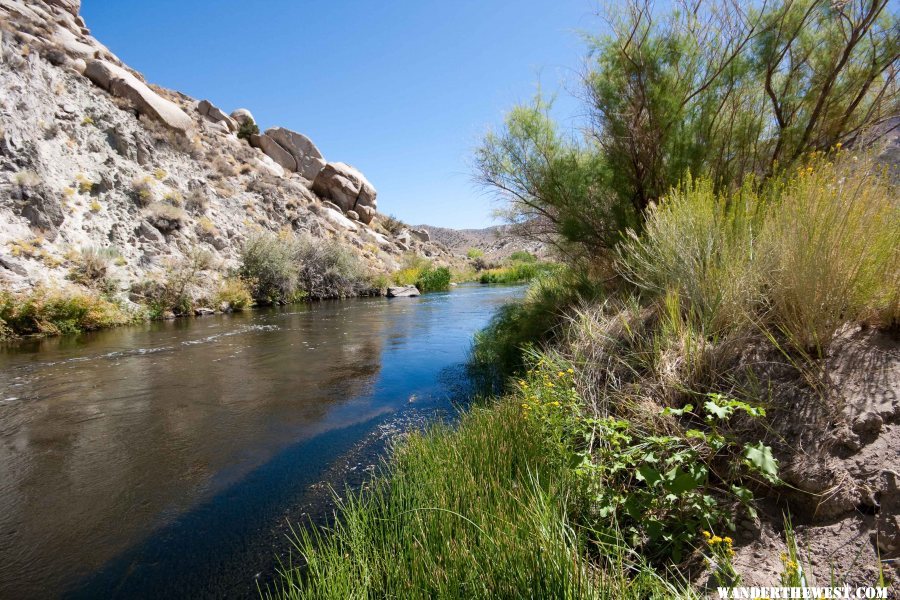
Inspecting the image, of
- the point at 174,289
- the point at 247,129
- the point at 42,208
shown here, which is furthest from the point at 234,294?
the point at 247,129

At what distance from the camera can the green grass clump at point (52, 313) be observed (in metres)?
10.3

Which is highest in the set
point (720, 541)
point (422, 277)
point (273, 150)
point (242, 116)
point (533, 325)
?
point (242, 116)

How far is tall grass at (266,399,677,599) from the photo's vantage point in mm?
1641

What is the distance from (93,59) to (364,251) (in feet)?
62.9

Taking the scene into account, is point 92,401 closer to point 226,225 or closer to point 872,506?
point 872,506

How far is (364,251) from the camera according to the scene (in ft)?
108

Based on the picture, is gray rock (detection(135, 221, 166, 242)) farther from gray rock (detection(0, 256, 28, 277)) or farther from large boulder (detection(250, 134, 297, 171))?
large boulder (detection(250, 134, 297, 171))

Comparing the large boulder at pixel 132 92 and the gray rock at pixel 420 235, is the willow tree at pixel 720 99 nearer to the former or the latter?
the large boulder at pixel 132 92

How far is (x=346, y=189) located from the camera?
124 ft

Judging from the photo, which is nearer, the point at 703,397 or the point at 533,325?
the point at 703,397

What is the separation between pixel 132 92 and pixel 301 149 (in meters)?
16.8

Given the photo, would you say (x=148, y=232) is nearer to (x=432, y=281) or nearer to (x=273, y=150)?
(x=432, y=281)

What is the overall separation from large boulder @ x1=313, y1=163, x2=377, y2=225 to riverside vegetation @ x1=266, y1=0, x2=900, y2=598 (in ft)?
114

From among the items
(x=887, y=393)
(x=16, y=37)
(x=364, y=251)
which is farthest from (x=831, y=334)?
(x=364, y=251)
